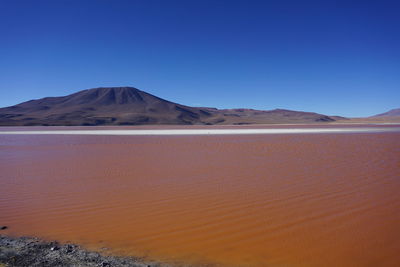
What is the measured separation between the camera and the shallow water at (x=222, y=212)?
13.7 feet

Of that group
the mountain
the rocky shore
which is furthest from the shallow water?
the mountain

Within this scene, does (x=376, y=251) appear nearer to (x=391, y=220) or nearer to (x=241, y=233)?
(x=391, y=220)

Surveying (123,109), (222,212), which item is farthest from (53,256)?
(123,109)

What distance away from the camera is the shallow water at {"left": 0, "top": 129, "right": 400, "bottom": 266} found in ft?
13.7

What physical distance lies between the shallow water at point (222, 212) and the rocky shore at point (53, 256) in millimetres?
247

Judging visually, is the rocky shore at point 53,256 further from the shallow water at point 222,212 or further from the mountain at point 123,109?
the mountain at point 123,109

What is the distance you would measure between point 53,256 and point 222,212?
3.09m

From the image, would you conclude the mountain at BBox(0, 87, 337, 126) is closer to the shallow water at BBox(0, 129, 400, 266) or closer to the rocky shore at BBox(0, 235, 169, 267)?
the shallow water at BBox(0, 129, 400, 266)

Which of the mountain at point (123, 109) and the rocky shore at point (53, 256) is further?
the mountain at point (123, 109)

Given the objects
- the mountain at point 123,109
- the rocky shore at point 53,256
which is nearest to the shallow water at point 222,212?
the rocky shore at point 53,256

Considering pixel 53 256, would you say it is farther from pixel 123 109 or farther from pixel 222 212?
pixel 123 109

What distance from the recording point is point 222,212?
583 centimetres

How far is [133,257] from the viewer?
404cm

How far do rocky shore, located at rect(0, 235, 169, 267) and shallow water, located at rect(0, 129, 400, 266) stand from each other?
0.25 metres
